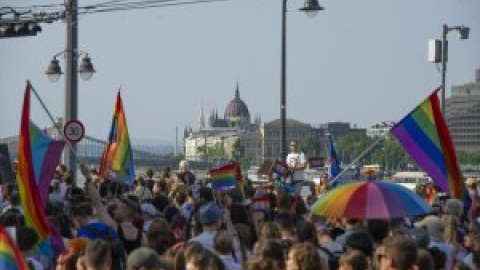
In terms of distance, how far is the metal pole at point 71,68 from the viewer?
22.5 m

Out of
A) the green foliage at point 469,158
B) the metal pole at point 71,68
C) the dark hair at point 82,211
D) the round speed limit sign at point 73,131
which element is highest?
the metal pole at point 71,68

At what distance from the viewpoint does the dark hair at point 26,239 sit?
895 cm

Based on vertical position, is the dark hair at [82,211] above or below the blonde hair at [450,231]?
above

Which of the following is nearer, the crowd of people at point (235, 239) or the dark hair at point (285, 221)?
the crowd of people at point (235, 239)

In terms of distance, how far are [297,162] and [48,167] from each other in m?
12.3

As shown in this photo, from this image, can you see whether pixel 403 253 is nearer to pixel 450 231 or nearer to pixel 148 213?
pixel 450 231

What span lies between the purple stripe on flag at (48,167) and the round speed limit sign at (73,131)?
27.9 feet

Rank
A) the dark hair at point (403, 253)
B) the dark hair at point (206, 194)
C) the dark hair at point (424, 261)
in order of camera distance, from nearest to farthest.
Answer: the dark hair at point (403, 253)
the dark hair at point (424, 261)
the dark hair at point (206, 194)

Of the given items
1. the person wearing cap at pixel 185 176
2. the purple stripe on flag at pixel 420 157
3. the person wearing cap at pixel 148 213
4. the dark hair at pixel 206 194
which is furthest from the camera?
the person wearing cap at pixel 185 176

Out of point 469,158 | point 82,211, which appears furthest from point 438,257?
point 469,158

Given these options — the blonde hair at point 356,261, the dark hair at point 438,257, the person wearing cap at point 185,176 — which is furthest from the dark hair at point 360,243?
the person wearing cap at point 185,176

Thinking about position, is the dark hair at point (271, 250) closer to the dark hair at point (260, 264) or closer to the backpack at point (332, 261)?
the dark hair at point (260, 264)

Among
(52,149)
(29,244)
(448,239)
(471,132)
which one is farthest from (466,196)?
(471,132)

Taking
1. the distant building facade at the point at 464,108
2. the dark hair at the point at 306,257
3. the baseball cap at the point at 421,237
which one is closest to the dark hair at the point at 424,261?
the dark hair at the point at 306,257
